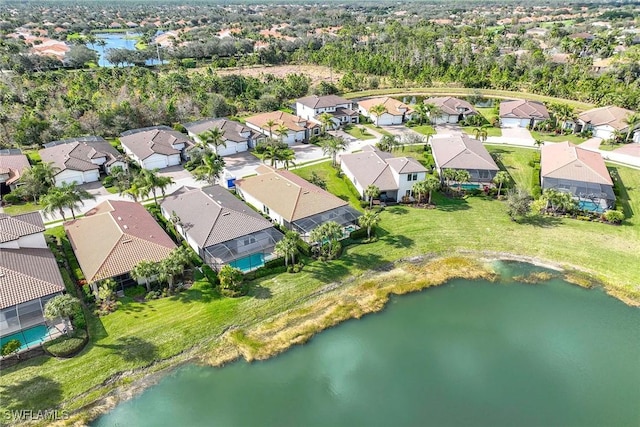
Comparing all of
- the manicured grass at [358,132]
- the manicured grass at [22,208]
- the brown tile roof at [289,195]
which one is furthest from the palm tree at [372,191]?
the manicured grass at [22,208]

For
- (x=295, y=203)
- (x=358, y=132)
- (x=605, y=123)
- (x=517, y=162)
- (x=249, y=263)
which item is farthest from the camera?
(x=358, y=132)

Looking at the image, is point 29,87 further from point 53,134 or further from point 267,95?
point 267,95

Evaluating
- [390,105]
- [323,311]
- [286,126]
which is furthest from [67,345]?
[390,105]

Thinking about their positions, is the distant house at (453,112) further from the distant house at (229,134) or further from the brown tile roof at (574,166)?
the distant house at (229,134)

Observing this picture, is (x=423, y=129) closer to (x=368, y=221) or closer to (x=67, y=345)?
(x=368, y=221)

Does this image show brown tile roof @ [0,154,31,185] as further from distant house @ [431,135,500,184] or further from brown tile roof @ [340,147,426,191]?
distant house @ [431,135,500,184]

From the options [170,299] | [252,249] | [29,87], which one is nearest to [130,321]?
[170,299]

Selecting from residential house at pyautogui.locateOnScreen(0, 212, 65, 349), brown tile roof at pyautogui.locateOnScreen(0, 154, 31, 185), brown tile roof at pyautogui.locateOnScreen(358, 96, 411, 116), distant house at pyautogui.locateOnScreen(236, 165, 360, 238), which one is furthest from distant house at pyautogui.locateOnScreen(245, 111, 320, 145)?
residential house at pyautogui.locateOnScreen(0, 212, 65, 349)
